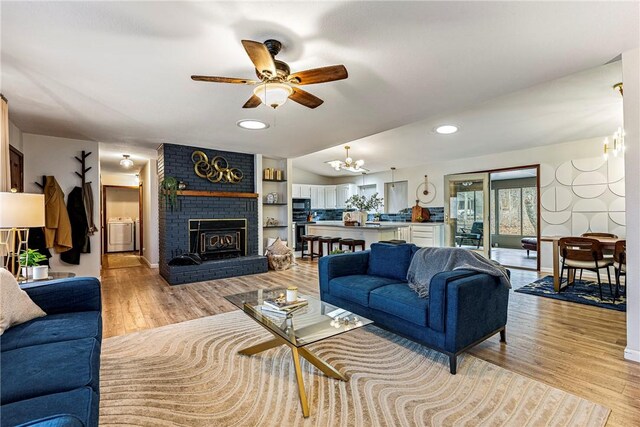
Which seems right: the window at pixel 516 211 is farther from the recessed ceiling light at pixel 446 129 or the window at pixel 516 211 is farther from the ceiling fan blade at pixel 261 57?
the ceiling fan blade at pixel 261 57

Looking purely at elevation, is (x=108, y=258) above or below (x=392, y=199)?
below

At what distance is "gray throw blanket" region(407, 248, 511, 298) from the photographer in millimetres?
2432

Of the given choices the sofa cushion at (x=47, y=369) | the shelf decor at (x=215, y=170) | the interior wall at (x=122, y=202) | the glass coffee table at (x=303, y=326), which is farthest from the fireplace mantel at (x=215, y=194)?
the interior wall at (x=122, y=202)

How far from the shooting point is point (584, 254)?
3.87 m

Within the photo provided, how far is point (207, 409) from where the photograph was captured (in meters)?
1.75

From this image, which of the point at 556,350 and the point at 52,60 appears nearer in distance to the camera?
the point at 52,60

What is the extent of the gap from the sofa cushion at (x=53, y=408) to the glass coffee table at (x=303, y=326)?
972mm

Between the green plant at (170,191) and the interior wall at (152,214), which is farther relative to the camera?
the interior wall at (152,214)

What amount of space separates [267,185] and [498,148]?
483 centimetres

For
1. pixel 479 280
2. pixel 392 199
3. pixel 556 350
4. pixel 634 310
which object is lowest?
pixel 556 350

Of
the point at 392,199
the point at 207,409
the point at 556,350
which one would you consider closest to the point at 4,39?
the point at 207,409

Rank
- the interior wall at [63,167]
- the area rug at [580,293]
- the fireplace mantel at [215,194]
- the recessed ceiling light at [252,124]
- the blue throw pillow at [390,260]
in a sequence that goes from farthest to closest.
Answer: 1. the fireplace mantel at [215,194]
2. the interior wall at [63,167]
3. the recessed ceiling light at [252,124]
4. the area rug at [580,293]
5. the blue throw pillow at [390,260]

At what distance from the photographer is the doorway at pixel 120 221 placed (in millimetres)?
8117

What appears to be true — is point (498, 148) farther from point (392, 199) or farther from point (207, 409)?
point (207, 409)
